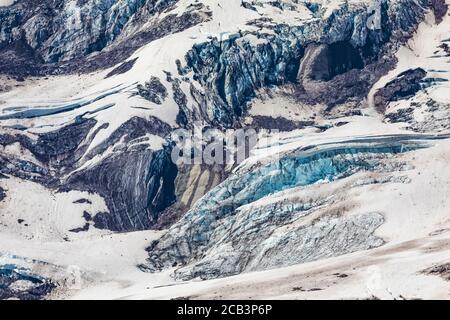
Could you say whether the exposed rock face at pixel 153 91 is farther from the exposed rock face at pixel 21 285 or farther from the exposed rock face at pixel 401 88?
the exposed rock face at pixel 21 285

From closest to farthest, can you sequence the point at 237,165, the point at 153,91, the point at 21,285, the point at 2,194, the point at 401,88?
1. the point at 21,285
2. the point at 2,194
3. the point at 237,165
4. the point at 153,91
5. the point at 401,88

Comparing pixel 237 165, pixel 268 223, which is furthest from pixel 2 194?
pixel 268 223

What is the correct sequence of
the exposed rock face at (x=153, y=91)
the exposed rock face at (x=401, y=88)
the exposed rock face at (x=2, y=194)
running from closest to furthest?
the exposed rock face at (x=2, y=194) → the exposed rock face at (x=153, y=91) → the exposed rock face at (x=401, y=88)

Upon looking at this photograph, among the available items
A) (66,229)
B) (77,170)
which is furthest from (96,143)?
(66,229)

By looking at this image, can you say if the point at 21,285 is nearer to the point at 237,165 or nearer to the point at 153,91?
the point at 237,165

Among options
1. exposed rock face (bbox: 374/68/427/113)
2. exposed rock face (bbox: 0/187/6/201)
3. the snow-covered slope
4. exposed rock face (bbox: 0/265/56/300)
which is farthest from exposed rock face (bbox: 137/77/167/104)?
exposed rock face (bbox: 0/265/56/300)

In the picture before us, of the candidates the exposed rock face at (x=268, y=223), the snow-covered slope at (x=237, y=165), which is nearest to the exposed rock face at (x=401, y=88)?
the snow-covered slope at (x=237, y=165)

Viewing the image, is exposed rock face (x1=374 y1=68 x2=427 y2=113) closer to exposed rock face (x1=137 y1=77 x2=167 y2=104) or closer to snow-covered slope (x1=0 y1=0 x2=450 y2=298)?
snow-covered slope (x1=0 y1=0 x2=450 y2=298)
